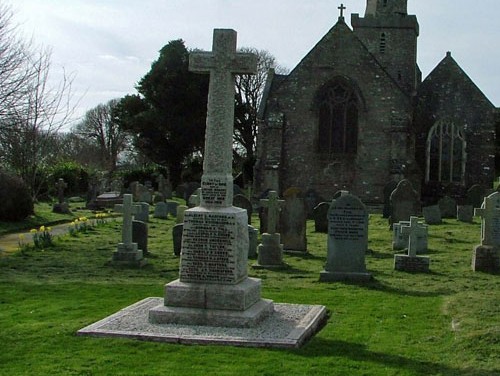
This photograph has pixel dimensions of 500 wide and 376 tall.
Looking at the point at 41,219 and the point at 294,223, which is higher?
the point at 294,223

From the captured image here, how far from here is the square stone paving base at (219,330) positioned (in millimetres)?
6957

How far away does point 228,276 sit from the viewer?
7.81 metres

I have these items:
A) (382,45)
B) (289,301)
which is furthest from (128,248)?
(382,45)

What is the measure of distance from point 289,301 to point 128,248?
4854mm

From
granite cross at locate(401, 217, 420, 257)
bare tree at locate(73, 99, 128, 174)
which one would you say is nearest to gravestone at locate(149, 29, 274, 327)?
granite cross at locate(401, 217, 420, 257)

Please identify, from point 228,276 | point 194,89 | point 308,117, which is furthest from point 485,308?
point 194,89

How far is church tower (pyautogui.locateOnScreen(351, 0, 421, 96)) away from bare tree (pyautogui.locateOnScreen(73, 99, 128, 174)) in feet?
83.3

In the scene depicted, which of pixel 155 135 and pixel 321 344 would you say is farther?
pixel 155 135

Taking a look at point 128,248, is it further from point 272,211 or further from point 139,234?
point 272,211

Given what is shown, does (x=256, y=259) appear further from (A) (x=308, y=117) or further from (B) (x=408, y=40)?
(B) (x=408, y=40)

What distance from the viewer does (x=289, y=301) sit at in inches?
377

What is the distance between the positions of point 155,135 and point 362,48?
17.5 meters

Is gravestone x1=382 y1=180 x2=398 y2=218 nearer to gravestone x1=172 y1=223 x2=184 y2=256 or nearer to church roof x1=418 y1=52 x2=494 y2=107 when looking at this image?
church roof x1=418 y1=52 x2=494 y2=107

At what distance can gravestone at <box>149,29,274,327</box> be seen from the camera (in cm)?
770
